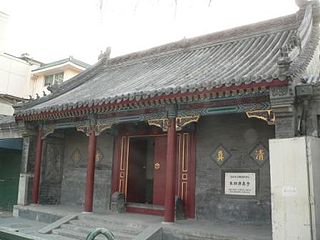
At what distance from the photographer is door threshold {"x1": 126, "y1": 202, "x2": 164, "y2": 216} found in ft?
32.1

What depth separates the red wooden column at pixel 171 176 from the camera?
8.08m

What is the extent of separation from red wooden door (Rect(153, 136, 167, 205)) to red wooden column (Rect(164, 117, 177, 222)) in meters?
2.03

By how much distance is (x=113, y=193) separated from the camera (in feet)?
35.8

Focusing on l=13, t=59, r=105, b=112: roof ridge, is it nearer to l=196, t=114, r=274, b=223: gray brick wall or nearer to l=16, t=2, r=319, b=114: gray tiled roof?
l=16, t=2, r=319, b=114: gray tiled roof

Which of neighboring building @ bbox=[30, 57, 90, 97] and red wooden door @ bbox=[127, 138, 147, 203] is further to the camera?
neighboring building @ bbox=[30, 57, 90, 97]

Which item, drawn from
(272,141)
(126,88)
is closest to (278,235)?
(272,141)

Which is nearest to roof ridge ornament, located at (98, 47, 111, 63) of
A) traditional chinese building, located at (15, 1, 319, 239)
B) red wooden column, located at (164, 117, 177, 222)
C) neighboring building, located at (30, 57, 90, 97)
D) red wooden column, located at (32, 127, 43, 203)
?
traditional chinese building, located at (15, 1, 319, 239)

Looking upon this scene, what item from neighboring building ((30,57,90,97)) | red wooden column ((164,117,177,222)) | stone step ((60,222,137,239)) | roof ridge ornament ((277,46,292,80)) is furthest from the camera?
neighboring building ((30,57,90,97))

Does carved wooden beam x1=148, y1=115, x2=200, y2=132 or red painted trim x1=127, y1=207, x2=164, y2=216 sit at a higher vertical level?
carved wooden beam x1=148, y1=115, x2=200, y2=132

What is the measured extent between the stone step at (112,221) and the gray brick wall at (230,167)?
1.69m

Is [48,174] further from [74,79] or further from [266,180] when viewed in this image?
[266,180]

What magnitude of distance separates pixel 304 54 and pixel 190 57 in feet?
14.8

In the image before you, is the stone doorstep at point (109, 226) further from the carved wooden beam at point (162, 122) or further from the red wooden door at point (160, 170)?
the carved wooden beam at point (162, 122)

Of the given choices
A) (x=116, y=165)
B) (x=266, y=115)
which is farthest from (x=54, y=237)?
(x=266, y=115)
